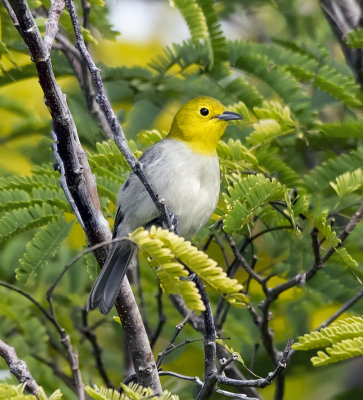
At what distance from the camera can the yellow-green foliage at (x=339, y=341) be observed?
2.18 metres

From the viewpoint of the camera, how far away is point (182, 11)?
382cm

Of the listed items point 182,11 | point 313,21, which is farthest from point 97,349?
point 313,21

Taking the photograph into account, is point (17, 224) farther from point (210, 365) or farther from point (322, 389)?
point (322, 389)

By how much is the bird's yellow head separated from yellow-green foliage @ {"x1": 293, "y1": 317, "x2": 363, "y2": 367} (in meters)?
1.75

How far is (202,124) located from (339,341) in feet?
6.81

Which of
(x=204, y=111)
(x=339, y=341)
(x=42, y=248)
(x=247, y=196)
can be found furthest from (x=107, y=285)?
(x=204, y=111)

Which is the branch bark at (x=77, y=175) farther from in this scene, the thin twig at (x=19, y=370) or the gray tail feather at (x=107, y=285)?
the thin twig at (x=19, y=370)

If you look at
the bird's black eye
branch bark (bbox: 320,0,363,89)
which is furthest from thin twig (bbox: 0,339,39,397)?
branch bark (bbox: 320,0,363,89)

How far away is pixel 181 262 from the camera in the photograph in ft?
6.72

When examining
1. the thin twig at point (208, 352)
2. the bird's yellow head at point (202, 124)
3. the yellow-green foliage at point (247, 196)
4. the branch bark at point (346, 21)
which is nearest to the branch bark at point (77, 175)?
the thin twig at point (208, 352)

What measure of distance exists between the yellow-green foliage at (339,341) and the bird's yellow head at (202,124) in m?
1.75

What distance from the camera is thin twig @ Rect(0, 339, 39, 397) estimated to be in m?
2.41

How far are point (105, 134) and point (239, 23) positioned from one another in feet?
9.65

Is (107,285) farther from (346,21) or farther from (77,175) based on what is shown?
(346,21)
